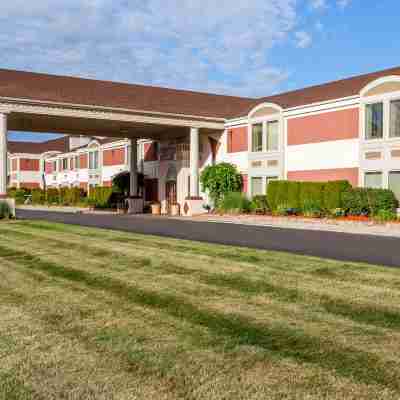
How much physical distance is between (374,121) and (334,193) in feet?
12.7

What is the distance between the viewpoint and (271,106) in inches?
1149

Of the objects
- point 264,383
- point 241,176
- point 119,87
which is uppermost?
point 119,87

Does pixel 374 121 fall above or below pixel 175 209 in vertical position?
above

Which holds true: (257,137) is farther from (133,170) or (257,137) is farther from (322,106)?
(133,170)

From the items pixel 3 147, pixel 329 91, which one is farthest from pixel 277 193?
pixel 3 147

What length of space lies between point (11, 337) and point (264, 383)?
2.66 m

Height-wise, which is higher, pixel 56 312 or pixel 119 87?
pixel 119 87

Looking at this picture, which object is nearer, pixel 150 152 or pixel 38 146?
pixel 150 152

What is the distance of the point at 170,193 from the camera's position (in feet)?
127

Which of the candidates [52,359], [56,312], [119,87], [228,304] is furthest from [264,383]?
[119,87]

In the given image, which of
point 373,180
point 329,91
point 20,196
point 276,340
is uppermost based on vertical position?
point 329,91

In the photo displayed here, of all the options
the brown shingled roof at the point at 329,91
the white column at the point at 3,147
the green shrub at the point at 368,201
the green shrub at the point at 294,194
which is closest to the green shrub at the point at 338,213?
the green shrub at the point at 368,201

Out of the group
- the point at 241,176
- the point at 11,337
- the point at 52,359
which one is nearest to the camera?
the point at 52,359

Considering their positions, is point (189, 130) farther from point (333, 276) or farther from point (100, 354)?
point (100, 354)
